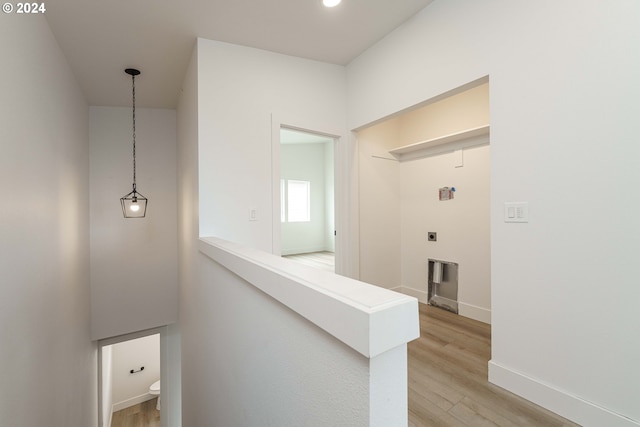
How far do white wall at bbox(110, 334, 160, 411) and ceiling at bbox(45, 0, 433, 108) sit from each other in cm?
645

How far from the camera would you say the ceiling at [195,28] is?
80.8 inches

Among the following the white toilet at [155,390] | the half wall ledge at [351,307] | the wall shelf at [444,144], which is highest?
the wall shelf at [444,144]

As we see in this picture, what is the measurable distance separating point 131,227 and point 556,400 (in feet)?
15.9

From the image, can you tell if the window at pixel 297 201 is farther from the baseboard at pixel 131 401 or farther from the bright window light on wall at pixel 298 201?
the baseboard at pixel 131 401

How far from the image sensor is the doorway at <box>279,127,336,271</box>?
6.99 metres

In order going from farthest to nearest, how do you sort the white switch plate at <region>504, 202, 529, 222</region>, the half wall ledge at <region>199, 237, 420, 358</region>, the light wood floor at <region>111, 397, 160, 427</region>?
1. the light wood floor at <region>111, 397, 160, 427</region>
2. the white switch plate at <region>504, 202, 529, 222</region>
3. the half wall ledge at <region>199, 237, 420, 358</region>

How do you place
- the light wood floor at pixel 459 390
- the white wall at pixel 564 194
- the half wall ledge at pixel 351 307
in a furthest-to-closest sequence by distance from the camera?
the light wood floor at pixel 459 390 → the white wall at pixel 564 194 → the half wall ledge at pixel 351 307

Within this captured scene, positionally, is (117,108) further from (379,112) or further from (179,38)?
(379,112)

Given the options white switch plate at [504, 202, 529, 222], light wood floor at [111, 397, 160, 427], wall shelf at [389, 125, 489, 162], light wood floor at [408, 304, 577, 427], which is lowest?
light wood floor at [111, 397, 160, 427]

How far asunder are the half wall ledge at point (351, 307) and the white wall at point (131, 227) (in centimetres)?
398

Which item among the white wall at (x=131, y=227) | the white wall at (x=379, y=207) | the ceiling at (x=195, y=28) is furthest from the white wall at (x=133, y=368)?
the ceiling at (x=195, y=28)

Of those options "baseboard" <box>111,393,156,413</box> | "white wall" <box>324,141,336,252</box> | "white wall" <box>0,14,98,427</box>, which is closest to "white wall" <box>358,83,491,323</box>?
"white wall" <box>0,14,98,427</box>

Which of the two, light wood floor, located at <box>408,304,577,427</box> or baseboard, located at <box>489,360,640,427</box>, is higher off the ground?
baseboard, located at <box>489,360,640,427</box>

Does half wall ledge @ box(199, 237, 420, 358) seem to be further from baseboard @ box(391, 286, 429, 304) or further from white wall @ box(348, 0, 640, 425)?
baseboard @ box(391, 286, 429, 304)
